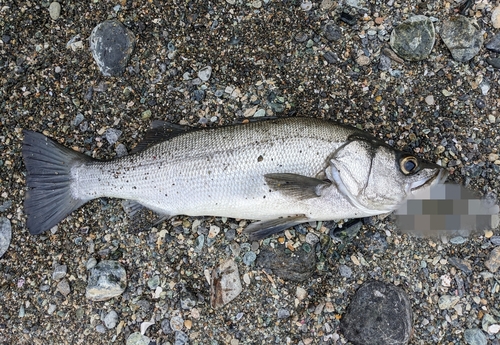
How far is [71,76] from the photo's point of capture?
4.12 meters

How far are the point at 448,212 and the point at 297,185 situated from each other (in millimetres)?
1433

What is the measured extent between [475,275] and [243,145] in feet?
7.95

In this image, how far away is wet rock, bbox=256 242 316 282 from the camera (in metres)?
3.71

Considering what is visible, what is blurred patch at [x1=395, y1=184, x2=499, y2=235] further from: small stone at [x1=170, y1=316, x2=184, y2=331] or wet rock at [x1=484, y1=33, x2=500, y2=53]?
small stone at [x1=170, y1=316, x2=184, y2=331]

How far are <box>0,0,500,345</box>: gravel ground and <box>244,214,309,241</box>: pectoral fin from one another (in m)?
0.18

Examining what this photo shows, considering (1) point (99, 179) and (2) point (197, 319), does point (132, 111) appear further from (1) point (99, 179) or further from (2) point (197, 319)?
(2) point (197, 319)

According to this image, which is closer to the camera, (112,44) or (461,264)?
(461,264)

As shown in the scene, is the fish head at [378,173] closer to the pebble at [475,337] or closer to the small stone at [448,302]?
the small stone at [448,302]

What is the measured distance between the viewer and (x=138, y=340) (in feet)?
12.4

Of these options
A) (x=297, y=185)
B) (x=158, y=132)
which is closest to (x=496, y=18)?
(x=297, y=185)

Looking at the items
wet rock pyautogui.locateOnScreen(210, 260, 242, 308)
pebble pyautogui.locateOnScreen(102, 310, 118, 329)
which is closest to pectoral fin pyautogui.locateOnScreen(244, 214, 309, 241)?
wet rock pyautogui.locateOnScreen(210, 260, 242, 308)

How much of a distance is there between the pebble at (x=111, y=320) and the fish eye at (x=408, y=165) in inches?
116

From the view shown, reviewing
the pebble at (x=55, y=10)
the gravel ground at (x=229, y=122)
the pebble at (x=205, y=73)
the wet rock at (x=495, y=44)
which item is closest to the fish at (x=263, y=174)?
the gravel ground at (x=229, y=122)

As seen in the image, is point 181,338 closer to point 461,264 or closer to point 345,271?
point 345,271
